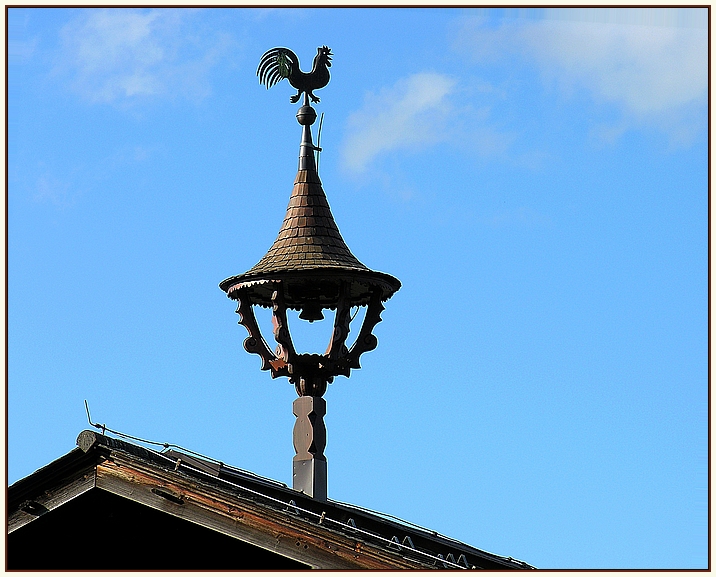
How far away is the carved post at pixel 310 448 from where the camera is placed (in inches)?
747

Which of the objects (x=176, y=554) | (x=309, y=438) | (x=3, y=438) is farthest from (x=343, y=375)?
(x=3, y=438)

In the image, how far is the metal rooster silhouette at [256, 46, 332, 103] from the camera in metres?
21.1

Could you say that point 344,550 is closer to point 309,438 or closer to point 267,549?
point 267,549

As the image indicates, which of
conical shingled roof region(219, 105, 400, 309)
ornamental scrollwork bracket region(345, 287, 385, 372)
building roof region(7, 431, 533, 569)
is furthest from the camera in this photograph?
ornamental scrollwork bracket region(345, 287, 385, 372)

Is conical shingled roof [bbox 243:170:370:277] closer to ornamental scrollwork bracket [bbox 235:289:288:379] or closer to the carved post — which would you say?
ornamental scrollwork bracket [bbox 235:289:288:379]

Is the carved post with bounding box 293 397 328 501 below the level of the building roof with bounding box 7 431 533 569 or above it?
above

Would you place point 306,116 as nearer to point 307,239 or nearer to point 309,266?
point 307,239

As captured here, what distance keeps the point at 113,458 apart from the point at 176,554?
103 cm

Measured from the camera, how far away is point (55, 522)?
14383mm

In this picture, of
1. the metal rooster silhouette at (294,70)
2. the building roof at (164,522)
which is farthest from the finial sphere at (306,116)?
the building roof at (164,522)

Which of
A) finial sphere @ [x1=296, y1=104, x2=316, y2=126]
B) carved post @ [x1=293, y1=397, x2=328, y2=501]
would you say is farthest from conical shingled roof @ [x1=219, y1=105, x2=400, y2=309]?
carved post @ [x1=293, y1=397, x2=328, y2=501]

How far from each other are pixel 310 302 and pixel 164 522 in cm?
630

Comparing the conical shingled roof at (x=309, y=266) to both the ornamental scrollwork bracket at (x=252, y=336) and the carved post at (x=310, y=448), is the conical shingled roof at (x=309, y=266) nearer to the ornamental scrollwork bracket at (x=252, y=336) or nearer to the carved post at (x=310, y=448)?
the ornamental scrollwork bracket at (x=252, y=336)

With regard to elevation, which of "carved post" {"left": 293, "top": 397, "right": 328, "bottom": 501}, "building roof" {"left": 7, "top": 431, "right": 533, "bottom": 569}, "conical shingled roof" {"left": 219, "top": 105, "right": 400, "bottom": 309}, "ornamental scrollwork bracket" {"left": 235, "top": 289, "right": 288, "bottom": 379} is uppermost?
"conical shingled roof" {"left": 219, "top": 105, "right": 400, "bottom": 309}
